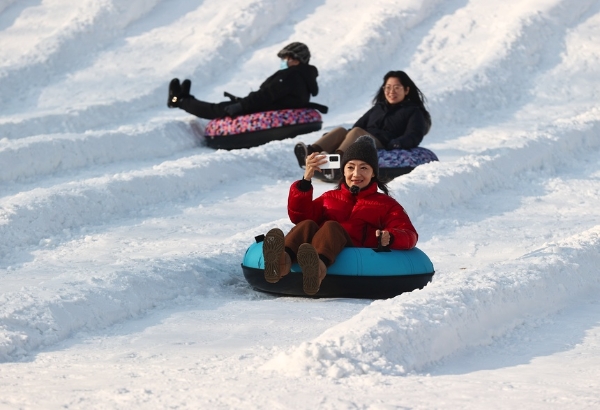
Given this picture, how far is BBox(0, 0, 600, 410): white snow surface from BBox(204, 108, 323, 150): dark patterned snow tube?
40 centimetres

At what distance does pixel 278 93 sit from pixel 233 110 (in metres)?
0.49

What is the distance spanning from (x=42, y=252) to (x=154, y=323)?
213cm

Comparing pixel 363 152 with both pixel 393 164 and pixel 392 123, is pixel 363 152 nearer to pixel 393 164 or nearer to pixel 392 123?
pixel 393 164

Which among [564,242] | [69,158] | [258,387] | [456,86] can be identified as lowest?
[258,387]

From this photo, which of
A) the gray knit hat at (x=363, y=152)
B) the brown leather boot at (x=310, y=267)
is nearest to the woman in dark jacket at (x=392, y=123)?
the gray knit hat at (x=363, y=152)

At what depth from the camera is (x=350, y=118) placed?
12.4 metres

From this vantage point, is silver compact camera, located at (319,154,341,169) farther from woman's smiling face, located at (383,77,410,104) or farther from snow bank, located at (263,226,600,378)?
snow bank, located at (263,226,600,378)

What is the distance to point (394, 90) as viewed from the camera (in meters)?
9.17

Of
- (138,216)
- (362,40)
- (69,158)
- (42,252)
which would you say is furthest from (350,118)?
(42,252)

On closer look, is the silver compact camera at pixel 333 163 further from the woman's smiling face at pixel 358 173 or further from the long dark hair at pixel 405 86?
the woman's smiling face at pixel 358 173

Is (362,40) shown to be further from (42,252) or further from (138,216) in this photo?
(42,252)

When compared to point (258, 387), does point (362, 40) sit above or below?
above

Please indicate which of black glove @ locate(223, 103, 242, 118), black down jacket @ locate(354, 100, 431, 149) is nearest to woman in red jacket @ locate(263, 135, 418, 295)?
black down jacket @ locate(354, 100, 431, 149)

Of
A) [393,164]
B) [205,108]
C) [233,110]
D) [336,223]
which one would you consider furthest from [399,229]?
[205,108]
